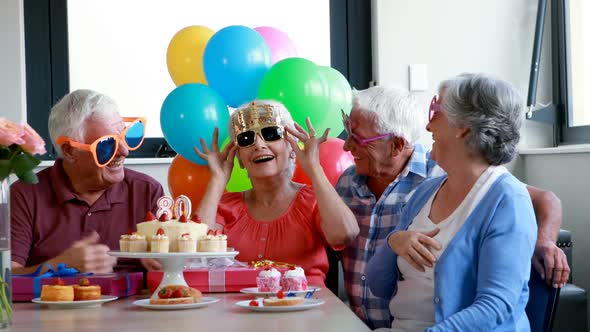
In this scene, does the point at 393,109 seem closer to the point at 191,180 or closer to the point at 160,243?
the point at 191,180

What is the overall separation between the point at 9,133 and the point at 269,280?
0.69 meters

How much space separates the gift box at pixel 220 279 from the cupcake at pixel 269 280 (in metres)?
0.12

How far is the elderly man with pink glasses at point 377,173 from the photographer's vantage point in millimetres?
2584

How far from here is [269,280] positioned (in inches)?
77.1

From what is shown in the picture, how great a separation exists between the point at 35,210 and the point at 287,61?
101cm

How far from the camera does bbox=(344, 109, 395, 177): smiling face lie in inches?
104

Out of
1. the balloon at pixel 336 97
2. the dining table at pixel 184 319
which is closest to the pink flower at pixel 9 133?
the dining table at pixel 184 319

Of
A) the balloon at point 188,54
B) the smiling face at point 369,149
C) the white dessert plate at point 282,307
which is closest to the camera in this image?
the white dessert plate at point 282,307

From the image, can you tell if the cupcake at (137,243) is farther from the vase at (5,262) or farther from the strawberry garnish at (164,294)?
the vase at (5,262)

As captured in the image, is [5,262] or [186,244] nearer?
[5,262]

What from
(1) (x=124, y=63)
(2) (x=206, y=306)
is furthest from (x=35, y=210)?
(1) (x=124, y=63)

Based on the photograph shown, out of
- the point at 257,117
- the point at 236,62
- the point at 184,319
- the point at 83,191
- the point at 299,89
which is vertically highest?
the point at 236,62

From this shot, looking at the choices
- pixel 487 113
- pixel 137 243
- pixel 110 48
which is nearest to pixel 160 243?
pixel 137 243

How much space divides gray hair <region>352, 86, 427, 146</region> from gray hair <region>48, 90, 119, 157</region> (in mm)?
783
